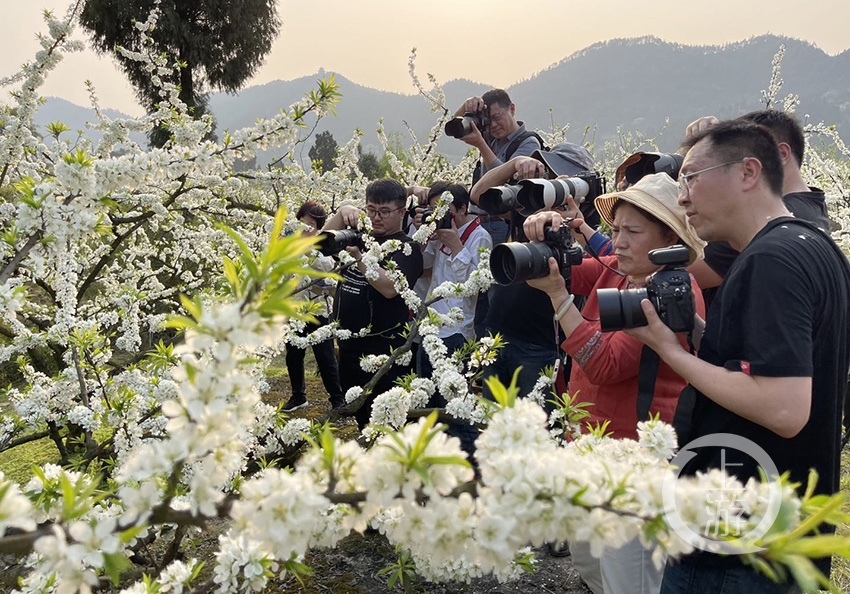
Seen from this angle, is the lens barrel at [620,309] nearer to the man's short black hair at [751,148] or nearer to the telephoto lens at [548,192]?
the man's short black hair at [751,148]

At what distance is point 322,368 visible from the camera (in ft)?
17.9

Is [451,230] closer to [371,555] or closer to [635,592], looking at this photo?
[371,555]

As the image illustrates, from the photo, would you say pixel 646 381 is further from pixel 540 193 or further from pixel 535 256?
pixel 540 193

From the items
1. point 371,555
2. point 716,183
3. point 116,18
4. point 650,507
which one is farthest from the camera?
point 116,18

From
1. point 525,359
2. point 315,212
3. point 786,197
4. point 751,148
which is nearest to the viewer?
point 751,148

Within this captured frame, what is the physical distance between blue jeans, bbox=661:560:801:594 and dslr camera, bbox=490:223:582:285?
1146 mm

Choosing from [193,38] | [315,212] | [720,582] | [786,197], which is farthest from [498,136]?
[193,38]

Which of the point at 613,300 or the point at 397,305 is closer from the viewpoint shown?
the point at 613,300

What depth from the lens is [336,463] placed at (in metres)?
0.84

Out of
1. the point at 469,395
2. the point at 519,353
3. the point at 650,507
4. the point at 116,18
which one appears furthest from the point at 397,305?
the point at 116,18

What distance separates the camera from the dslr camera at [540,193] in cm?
265

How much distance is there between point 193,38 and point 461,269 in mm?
11059

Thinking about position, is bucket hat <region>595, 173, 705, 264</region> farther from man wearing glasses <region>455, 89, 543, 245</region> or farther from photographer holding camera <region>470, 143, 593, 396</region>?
man wearing glasses <region>455, 89, 543, 245</region>

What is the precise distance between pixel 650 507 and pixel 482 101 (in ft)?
12.4
